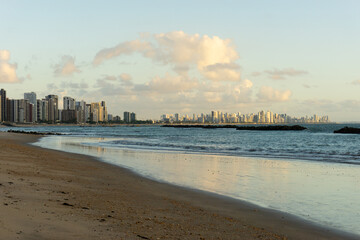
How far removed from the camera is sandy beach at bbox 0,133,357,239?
7.39 meters

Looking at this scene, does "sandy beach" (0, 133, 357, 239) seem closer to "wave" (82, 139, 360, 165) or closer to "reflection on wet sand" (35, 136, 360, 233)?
"reflection on wet sand" (35, 136, 360, 233)

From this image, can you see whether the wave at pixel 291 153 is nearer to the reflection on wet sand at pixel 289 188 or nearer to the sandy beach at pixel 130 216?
the reflection on wet sand at pixel 289 188

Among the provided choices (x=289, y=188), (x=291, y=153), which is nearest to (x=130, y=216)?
(x=289, y=188)

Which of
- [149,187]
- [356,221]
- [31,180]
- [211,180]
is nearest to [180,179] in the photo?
[211,180]

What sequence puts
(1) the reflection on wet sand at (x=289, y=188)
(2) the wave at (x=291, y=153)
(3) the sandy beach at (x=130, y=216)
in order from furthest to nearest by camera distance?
(2) the wave at (x=291, y=153) → (1) the reflection on wet sand at (x=289, y=188) → (3) the sandy beach at (x=130, y=216)

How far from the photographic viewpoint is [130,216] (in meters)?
9.15

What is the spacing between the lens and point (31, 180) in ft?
45.4

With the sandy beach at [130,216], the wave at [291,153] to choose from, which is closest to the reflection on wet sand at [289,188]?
the sandy beach at [130,216]

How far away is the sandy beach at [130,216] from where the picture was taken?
7.39 meters

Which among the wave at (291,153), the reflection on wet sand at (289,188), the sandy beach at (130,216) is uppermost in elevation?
the sandy beach at (130,216)

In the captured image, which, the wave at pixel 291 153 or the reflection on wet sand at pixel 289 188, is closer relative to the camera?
the reflection on wet sand at pixel 289 188

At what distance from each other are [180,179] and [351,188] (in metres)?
8.34

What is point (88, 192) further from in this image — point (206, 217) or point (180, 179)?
point (180, 179)

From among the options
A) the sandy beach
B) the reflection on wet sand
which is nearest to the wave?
the reflection on wet sand
